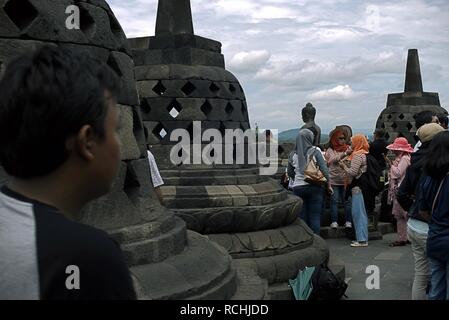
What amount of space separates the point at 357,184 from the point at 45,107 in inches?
269

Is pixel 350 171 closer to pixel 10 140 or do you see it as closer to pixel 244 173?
pixel 244 173

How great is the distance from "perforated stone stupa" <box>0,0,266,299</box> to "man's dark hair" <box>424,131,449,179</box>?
1404 mm

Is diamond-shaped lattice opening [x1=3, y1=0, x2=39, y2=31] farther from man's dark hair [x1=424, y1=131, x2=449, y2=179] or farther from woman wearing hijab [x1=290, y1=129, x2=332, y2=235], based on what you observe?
woman wearing hijab [x1=290, y1=129, x2=332, y2=235]

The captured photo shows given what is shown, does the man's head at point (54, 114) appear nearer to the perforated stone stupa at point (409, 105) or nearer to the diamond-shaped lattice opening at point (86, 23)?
the diamond-shaped lattice opening at point (86, 23)

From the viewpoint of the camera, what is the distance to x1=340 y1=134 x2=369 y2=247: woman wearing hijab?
727 centimetres

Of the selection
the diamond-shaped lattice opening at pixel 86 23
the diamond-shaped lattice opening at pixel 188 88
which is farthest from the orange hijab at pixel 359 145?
the diamond-shaped lattice opening at pixel 86 23

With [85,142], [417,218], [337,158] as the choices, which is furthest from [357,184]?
[85,142]

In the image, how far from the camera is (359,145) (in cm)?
738

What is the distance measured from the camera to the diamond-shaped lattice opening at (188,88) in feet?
21.2

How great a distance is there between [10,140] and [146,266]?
1.97 meters

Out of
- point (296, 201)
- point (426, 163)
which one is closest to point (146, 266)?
point (426, 163)

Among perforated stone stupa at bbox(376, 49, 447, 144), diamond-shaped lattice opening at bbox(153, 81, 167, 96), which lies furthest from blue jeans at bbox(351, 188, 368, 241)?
perforated stone stupa at bbox(376, 49, 447, 144)

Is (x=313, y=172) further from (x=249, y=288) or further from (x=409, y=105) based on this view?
(x=409, y=105)
